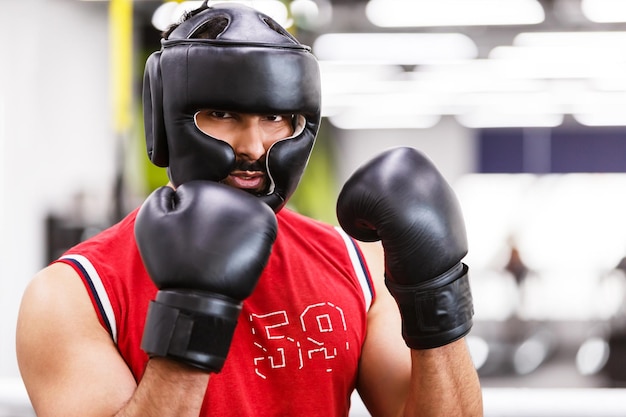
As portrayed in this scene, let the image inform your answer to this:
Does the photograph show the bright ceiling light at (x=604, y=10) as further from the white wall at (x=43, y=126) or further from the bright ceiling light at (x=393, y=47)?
the white wall at (x=43, y=126)

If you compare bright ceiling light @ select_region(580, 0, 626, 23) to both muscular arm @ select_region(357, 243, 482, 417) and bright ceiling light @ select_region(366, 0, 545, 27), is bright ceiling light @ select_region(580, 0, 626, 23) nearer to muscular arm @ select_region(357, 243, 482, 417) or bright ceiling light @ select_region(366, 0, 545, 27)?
bright ceiling light @ select_region(366, 0, 545, 27)

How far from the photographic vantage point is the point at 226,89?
146 centimetres

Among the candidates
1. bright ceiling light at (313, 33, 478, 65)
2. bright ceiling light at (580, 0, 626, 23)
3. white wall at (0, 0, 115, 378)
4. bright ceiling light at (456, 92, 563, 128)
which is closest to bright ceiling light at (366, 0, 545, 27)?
bright ceiling light at (580, 0, 626, 23)

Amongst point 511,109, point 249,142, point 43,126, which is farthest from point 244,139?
point 511,109

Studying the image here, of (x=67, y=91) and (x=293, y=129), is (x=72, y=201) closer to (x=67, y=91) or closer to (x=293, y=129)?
(x=67, y=91)

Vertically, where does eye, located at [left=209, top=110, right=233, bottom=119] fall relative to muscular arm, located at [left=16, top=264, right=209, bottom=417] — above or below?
above

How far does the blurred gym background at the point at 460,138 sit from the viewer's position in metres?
6.30

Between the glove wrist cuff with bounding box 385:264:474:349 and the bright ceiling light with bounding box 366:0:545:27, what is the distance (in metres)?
4.68

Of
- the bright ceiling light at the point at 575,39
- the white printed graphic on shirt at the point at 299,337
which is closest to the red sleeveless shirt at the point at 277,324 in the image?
the white printed graphic on shirt at the point at 299,337

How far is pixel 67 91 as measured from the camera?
295 inches

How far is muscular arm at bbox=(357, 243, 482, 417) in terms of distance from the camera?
1480 millimetres

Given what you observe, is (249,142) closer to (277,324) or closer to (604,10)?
(277,324)

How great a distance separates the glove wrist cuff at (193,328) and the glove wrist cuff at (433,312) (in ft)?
1.07

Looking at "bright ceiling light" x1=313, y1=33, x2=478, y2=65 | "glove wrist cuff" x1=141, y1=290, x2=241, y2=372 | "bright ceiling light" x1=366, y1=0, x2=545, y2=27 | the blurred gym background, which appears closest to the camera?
"glove wrist cuff" x1=141, y1=290, x2=241, y2=372
